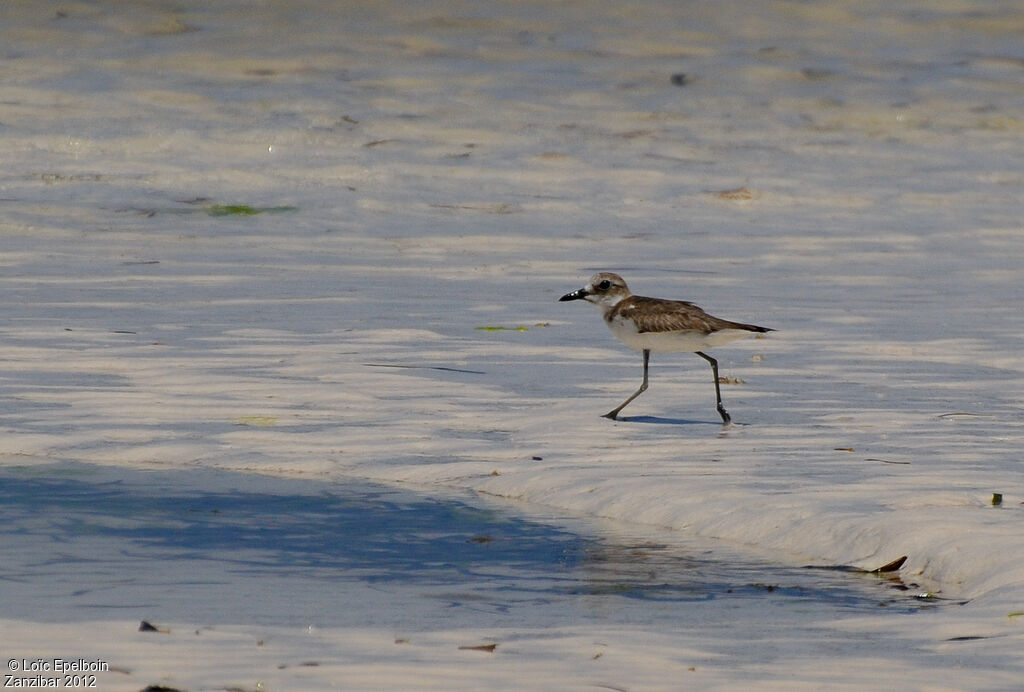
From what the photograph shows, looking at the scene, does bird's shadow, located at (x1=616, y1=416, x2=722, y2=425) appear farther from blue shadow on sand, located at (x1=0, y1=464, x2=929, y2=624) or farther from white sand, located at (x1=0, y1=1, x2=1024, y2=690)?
blue shadow on sand, located at (x1=0, y1=464, x2=929, y2=624)

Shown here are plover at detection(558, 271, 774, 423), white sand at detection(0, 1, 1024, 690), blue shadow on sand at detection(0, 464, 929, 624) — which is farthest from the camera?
plover at detection(558, 271, 774, 423)

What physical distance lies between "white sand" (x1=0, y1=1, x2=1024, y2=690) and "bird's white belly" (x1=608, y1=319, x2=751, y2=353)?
0.49m

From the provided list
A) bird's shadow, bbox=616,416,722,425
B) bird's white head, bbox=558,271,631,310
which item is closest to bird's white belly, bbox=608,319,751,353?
bird's shadow, bbox=616,416,722,425

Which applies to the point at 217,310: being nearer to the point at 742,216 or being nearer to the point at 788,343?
the point at 788,343

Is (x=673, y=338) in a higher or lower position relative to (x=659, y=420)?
higher

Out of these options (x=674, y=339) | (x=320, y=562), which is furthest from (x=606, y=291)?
(x=320, y=562)

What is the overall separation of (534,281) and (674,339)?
6.20m

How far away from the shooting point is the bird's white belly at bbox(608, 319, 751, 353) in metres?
10.9

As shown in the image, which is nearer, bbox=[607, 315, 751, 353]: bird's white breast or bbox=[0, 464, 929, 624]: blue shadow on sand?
bbox=[0, 464, 929, 624]: blue shadow on sand

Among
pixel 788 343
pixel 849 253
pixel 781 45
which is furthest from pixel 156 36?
pixel 788 343

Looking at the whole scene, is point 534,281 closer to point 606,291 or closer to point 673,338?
point 606,291

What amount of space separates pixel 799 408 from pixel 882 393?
79cm

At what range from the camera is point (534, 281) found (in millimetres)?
17016

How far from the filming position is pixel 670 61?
31.9 m
